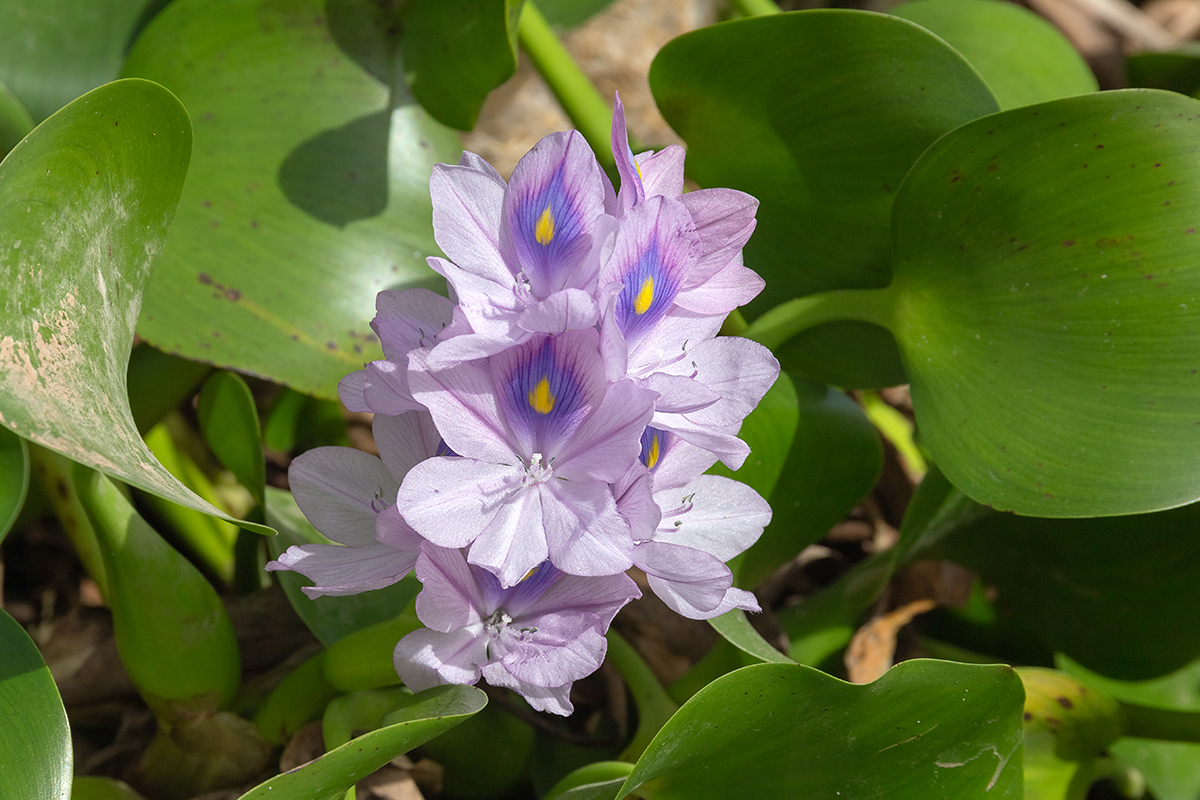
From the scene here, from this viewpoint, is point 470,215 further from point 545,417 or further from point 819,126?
→ point 819,126

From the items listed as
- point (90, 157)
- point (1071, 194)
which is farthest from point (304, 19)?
point (1071, 194)

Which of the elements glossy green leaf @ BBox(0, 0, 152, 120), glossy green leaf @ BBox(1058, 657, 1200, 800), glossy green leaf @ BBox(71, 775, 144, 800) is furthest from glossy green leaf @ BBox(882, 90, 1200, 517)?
glossy green leaf @ BBox(0, 0, 152, 120)

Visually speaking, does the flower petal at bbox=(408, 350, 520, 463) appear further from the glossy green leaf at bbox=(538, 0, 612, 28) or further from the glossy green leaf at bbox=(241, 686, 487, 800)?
the glossy green leaf at bbox=(538, 0, 612, 28)

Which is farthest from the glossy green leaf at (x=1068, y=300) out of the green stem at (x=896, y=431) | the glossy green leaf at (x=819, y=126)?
the green stem at (x=896, y=431)

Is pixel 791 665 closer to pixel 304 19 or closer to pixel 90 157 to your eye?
pixel 90 157

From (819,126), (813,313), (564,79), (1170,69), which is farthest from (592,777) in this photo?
(1170,69)

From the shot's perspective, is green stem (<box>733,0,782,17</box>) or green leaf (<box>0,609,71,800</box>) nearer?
Answer: green leaf (<box>0,609,71,800</box>)
